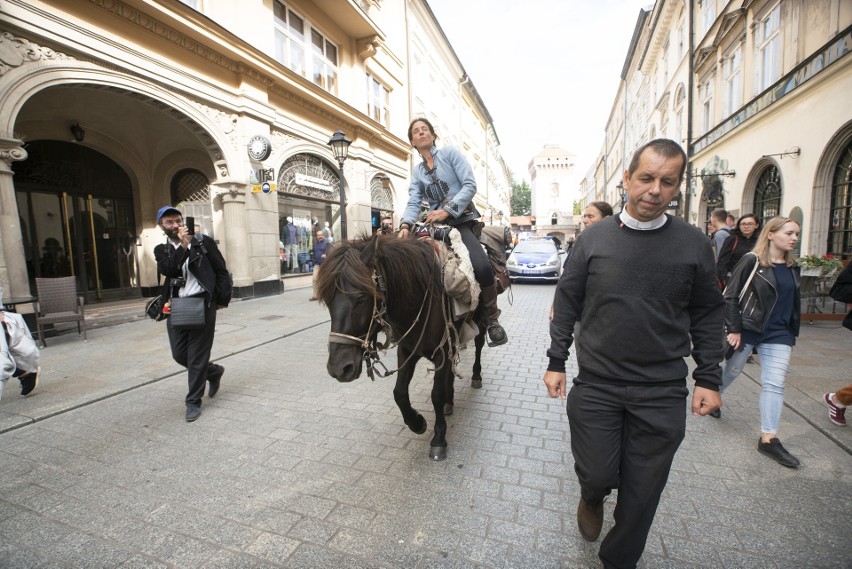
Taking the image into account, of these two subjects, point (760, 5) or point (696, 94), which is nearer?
point (760, 5)

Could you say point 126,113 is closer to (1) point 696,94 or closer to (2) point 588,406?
(2) point 588,406

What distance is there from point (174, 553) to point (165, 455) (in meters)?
1.29

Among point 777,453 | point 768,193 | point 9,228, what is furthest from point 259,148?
point 768,193

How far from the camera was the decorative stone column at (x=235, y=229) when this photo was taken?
10.6m

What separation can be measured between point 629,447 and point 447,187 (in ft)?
8.90

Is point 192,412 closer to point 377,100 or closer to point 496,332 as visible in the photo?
point 496,332

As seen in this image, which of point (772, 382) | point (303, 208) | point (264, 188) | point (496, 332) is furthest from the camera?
point (303, 208)

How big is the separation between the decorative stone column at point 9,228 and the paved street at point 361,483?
272 centimetres

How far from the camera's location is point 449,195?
12.5 ft

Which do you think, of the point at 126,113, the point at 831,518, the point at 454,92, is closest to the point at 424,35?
the point at 454,92

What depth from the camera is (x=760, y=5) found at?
12.4 metres

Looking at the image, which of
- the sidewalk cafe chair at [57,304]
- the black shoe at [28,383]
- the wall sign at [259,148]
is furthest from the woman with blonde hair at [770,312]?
the wall sign at [259,148]

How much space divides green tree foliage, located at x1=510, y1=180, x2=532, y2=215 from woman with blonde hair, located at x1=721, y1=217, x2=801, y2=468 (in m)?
89.5

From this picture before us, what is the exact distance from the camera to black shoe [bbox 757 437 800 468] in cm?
289
